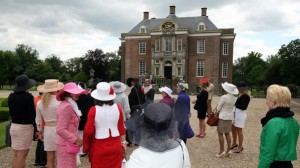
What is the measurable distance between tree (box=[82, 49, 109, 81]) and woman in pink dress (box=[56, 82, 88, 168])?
5402 cm

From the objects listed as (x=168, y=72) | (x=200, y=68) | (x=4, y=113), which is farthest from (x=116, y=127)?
(x=200, y=68)

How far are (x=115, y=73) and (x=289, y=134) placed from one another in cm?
6199

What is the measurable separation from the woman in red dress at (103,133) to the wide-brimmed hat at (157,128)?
1808 mm

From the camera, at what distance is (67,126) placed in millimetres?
3885

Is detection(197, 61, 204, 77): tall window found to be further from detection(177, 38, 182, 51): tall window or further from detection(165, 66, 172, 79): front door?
detection(165, 66, 172, 79): front door

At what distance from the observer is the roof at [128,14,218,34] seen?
139ft

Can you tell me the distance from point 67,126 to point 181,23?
41.5 meters

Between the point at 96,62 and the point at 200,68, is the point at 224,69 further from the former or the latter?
the point at 96,62

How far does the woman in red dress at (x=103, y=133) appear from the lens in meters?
3.63

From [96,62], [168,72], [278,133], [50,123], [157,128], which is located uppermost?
[96,62]

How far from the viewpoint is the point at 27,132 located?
178 inches

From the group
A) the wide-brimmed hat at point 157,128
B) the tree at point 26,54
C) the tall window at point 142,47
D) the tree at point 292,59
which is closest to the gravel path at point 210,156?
the wide-brimmed hat at point 157,128

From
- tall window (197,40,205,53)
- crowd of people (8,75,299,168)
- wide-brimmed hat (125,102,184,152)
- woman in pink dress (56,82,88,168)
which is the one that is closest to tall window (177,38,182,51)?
tall window (197,40,205,53)

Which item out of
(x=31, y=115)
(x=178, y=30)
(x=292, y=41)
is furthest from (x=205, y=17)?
(x=31, y=115)
